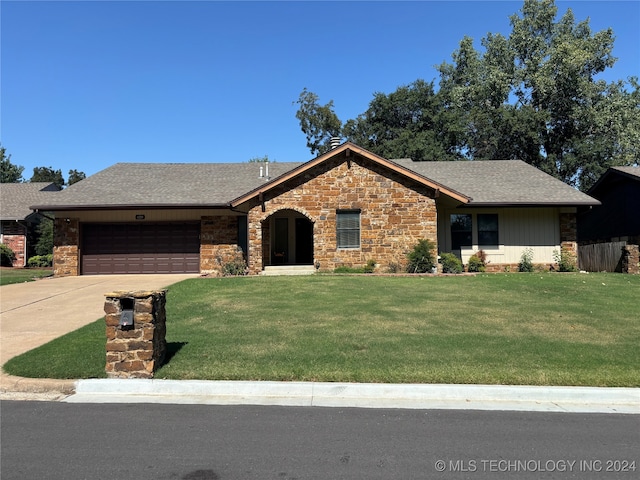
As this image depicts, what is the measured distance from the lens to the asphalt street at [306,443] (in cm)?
363

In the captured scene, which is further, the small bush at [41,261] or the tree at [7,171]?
the tree at [7,171]

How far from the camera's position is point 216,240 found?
20.0m

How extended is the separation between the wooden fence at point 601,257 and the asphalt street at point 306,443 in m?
15.8

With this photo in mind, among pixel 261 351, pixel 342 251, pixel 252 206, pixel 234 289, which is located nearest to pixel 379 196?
pixel 342 251

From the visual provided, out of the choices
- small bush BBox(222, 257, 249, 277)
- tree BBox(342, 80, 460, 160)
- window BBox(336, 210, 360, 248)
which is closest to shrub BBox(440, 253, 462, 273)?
window BBox(336, 210, 360, 248)

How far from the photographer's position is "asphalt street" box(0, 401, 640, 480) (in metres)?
3.63

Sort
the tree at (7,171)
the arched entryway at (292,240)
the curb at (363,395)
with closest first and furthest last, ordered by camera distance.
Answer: the curb at (363,395)
the arched entryway at (292,240)
the tree at (7,171)

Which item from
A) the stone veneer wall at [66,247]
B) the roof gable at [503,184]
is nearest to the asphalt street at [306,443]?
the roof gable at [503,184]

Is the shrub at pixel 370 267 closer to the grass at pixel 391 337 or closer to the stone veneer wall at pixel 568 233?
the grass at pixel 391 337

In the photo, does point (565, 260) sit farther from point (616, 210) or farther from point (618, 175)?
point (618, 175)

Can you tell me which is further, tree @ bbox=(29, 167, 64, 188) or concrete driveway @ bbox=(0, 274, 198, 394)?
tree @ bbox=(29, 167, 64, 188)

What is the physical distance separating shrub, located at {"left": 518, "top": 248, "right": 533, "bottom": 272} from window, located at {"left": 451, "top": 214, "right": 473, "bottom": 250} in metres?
2.22

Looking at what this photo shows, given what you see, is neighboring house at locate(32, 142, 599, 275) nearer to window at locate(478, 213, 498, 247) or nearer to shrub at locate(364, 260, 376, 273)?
window at locate(478, 213, 498, 247)

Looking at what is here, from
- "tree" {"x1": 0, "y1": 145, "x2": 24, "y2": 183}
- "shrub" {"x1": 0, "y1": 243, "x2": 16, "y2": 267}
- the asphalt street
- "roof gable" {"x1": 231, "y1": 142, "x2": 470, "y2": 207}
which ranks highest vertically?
"tree" {"x1": 0, "y1": 145, "x2": 24, "y2": 183}
